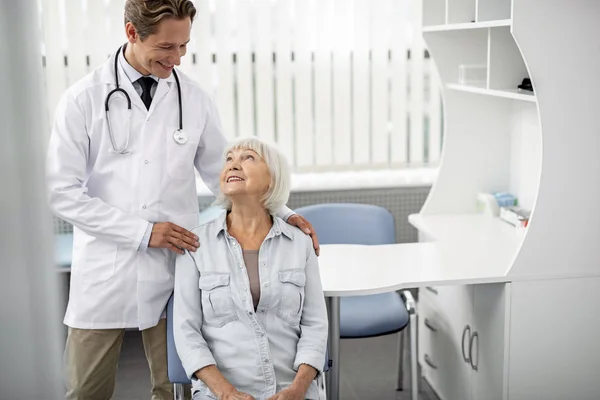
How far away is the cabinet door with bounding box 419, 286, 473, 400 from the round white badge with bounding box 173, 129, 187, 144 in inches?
47.4

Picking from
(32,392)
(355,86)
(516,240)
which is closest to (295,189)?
(355,86)

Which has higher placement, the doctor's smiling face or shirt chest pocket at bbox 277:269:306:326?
the doctor's smiling face

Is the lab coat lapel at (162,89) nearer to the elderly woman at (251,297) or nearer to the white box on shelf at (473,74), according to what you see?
the elderly woman at (251,297)

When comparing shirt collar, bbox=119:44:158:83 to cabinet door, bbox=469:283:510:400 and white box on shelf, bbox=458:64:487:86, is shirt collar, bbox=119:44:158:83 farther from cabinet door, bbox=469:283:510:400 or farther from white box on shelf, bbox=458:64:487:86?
white box on shelf, bbox=458:64:487:86

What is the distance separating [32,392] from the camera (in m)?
0.44

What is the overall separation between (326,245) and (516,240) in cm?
71

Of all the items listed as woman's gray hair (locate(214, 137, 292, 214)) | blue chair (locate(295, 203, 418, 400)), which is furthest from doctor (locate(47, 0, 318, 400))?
blue chair (locate(295, 203, 418, 400))

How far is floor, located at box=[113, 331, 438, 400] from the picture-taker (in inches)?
128

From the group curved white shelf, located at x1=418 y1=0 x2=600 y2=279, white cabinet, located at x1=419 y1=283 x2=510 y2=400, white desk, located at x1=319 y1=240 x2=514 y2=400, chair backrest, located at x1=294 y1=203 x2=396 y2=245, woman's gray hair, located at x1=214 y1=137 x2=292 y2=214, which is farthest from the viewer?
chair backrest, located at x1=294 y1=203 x2=396 y2=245

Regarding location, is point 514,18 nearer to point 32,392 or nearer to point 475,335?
point 475,335

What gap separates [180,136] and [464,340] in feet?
4.46

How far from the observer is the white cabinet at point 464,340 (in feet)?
8.45

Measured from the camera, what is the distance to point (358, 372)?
3.46 meters

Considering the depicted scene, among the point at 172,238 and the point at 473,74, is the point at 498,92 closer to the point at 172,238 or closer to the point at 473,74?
the point at 473,74
